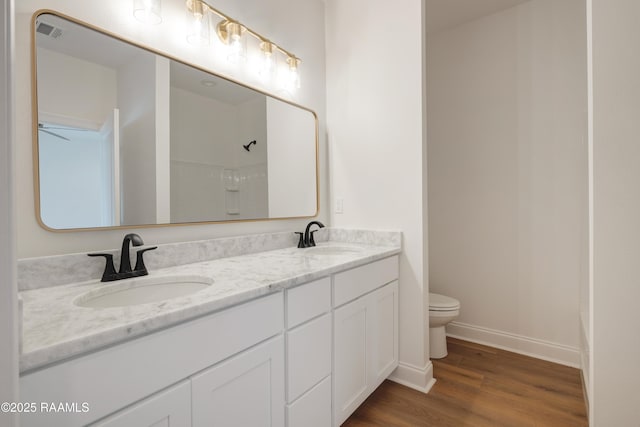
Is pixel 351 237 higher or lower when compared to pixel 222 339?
higher

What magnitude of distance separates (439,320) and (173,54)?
7.48 feet

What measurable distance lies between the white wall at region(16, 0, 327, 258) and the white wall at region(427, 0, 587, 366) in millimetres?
1165

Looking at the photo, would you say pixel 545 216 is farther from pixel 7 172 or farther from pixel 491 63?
pixel 7 172

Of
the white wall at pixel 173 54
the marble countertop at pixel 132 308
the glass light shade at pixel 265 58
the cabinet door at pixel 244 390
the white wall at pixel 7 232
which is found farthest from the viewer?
the glass light shade at pixel 265 58

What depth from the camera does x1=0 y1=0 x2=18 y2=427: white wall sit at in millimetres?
438

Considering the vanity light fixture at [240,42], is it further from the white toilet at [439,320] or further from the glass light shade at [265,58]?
the white toilet at [439,320]

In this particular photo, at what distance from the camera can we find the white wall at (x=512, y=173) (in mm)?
2111

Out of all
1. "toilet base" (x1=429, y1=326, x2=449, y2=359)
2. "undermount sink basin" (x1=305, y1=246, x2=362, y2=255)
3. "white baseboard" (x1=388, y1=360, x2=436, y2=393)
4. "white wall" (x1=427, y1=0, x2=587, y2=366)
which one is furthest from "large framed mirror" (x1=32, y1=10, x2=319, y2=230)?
"white wall" (x1=427, y1=0, x2=587, y2=366)

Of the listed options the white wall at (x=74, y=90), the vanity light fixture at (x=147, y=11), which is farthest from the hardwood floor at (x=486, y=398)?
the vanity light fixture at (x=147, y=11)

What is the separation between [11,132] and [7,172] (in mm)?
62

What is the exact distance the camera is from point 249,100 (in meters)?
1.74

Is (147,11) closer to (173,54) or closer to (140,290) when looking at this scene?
(173,54)

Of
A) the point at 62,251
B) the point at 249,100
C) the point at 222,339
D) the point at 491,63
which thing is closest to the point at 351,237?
the point at 249,100

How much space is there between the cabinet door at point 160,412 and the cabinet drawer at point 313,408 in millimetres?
452
